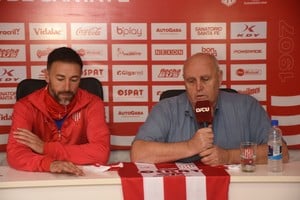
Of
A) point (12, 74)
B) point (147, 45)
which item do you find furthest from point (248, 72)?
point (12, 74)

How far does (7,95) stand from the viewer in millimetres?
3623

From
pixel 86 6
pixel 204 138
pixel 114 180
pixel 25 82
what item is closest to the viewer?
pixel 114 180

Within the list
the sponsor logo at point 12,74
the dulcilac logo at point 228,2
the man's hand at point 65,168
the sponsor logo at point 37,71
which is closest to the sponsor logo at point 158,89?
the dulcilac logo at point 228,2

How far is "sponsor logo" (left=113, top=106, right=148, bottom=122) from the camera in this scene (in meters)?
3.72

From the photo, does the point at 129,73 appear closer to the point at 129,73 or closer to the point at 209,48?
the point at 129,73

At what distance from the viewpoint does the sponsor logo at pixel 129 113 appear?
3.72m

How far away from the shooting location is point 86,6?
3.62m

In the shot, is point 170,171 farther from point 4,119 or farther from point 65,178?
point 4,119

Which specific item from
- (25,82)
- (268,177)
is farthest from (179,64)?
(268,177)

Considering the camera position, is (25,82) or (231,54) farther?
(231,54)

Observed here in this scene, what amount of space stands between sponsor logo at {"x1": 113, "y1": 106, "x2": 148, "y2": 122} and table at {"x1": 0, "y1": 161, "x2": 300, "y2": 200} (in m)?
1.75

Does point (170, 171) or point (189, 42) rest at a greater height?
point (189, 42)

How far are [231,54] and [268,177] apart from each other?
1.92m

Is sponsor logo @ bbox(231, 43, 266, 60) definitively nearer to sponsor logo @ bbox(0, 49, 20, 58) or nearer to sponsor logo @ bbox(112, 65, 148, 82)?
sponsor logo @ bbox(112, 65, 148, 82)
